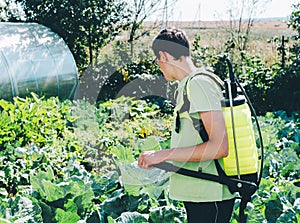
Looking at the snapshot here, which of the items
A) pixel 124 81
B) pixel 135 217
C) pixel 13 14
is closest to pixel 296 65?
pixel 124 81

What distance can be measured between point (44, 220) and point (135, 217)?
0.66 m

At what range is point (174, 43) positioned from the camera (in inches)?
88.4

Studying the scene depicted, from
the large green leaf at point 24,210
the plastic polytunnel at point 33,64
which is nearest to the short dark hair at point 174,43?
the large green leaf at point 24,210

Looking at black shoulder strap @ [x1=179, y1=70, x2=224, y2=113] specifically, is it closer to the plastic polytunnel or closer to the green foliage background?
the green foliage background

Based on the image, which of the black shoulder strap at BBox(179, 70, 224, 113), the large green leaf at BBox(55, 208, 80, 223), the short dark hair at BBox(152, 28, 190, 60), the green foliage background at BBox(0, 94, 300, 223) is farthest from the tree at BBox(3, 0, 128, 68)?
the black shoulder strap at BBox(179, 70, 224, 113)

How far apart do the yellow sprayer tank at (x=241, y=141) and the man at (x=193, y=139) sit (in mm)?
43

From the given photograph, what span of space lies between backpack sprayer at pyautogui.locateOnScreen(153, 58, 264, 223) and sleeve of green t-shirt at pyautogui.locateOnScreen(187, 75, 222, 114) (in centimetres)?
4

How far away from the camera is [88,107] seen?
25.2 ft

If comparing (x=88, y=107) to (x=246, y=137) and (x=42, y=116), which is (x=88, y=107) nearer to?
(x=42, y=116)

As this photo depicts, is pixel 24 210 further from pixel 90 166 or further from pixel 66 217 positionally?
pixel 90 166

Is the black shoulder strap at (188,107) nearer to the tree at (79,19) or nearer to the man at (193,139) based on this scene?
the man at (193,139)

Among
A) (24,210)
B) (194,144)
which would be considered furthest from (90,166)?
(194,144)

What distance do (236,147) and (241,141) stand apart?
0.03 meters

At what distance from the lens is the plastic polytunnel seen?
8.27 m
